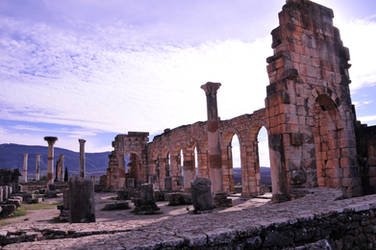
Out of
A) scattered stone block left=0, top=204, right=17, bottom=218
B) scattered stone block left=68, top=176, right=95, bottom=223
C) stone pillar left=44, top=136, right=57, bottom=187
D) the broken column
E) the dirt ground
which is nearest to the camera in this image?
scattered stone block left=68, top=176, right=95, bottom=223

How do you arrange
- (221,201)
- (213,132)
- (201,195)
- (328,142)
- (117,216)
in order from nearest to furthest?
(201,195)
(328,142)
(117,216)
(221,201)
(213,132)

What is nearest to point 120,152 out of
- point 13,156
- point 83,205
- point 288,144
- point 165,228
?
point 83,205

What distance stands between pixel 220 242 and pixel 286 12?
25.2 feet

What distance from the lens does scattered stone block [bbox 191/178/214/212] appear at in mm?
9984

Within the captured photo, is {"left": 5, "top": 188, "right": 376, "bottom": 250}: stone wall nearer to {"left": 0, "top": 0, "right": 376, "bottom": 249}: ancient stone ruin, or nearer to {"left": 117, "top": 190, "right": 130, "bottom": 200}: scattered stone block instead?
{"left": 0, "top": 0, "right": 376, "bottom": 249}: ancient stone ruin

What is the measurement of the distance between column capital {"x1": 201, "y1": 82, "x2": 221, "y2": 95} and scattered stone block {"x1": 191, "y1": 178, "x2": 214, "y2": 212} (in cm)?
520

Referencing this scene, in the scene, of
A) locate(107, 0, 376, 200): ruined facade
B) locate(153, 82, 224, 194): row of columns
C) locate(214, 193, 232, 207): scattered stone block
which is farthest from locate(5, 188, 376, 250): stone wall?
locate(153, 82, 224, 194): row of columns

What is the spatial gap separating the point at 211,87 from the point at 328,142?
19.0ft

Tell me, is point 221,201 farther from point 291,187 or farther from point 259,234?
point 259,234

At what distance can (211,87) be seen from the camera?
45.7 ft

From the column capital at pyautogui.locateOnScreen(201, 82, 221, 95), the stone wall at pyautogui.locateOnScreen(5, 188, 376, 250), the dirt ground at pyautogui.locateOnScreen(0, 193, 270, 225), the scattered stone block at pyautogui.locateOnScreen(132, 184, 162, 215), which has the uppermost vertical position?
the column capital at pyautogui.locateOnScreen(201, 82, 221, 95)

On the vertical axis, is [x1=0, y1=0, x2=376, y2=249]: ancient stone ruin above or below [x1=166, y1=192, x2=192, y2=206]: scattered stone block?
above

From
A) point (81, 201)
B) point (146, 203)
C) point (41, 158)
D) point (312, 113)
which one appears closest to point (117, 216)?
point (146, 203)

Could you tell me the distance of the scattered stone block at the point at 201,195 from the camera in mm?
9984
